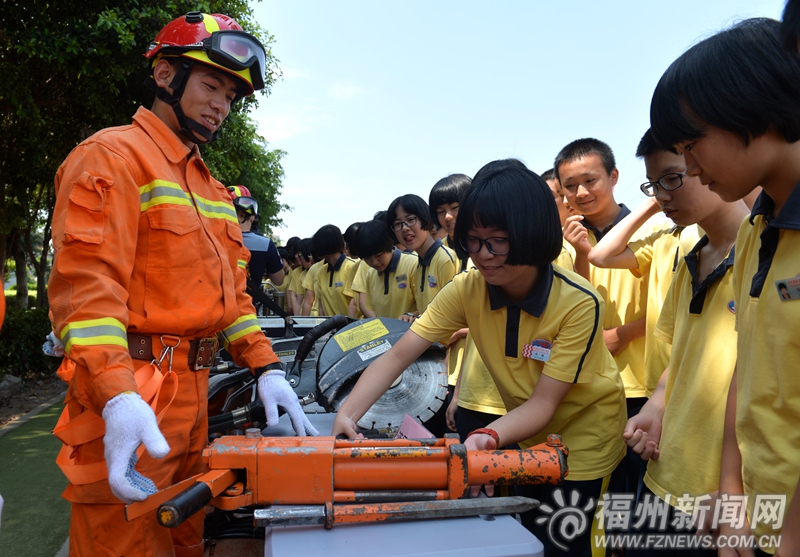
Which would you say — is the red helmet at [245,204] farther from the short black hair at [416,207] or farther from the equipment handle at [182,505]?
the equipment handle at [182,505]

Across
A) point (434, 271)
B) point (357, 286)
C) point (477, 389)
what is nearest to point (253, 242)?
point (357, 286)

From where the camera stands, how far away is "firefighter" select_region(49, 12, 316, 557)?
1.45 m

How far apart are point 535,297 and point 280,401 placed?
983 mm

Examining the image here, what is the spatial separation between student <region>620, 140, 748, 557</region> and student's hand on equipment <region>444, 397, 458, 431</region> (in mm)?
1054

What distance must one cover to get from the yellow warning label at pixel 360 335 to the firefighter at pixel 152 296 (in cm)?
45

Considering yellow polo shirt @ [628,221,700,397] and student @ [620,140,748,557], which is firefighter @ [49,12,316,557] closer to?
student @ [620,140,748,557]

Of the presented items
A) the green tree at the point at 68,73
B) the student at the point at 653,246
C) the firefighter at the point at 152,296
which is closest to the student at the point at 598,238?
the student at the point at 653,246

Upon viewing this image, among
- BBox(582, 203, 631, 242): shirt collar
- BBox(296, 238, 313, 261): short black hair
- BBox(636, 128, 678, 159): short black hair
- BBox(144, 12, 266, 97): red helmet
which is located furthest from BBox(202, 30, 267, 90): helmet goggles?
BBox(296, 238, 313, 261): short black hair

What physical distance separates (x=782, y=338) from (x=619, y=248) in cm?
157

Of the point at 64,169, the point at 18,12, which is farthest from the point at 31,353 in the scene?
the point at 64,169

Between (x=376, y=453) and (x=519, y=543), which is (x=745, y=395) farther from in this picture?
(x=376, y=453)

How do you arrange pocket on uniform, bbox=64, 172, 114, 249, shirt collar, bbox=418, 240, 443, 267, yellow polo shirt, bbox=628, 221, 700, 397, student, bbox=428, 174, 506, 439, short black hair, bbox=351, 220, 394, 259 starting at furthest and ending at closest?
short black hair, bbox=351, 220, 394, 259 < shirt collar, bbox=418, 240, 443, 267 < student, bbox=428, 174, 506, 439 < yellow polo shirt, bbox=628, 221, 700, 397 < pocket on uniform, bbox=64, 172, 114, 249

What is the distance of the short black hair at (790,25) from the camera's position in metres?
1.01

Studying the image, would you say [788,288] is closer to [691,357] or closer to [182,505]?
[691,357]
